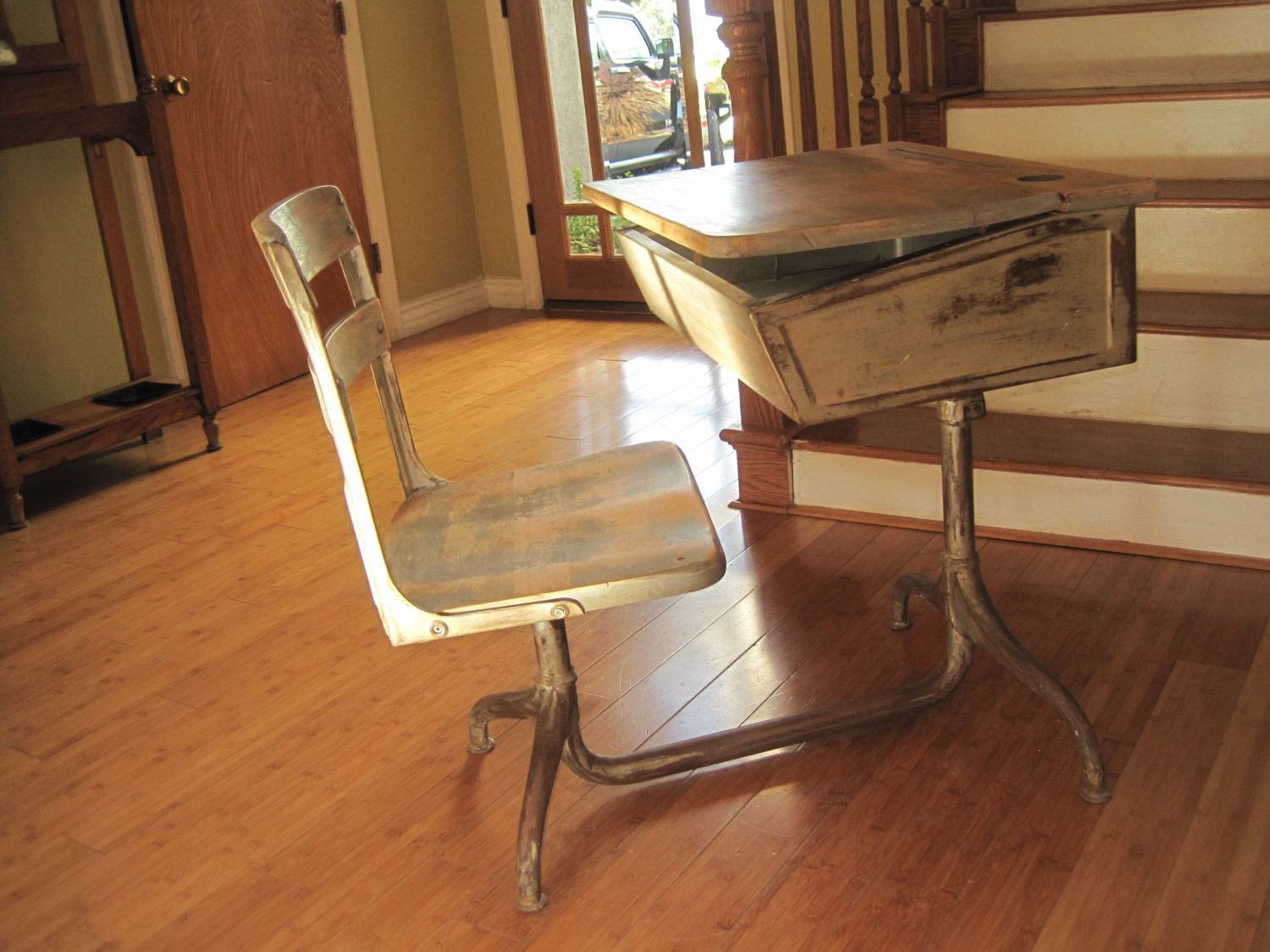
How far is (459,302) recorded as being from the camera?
16.8ft

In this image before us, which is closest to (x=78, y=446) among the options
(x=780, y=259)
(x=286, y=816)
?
(x=286, y=816)

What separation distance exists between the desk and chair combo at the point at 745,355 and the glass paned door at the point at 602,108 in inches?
107

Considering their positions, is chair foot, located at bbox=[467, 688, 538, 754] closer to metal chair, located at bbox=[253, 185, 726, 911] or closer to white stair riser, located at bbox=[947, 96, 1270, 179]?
metal chair, located at bbox=[253, 185, 726, 911]

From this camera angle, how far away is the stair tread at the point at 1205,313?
2309mm

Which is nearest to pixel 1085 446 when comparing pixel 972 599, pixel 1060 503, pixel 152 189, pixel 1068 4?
pixel 1060 503

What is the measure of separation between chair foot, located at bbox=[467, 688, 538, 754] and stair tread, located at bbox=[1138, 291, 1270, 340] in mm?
1413

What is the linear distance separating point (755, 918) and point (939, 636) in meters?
0.79

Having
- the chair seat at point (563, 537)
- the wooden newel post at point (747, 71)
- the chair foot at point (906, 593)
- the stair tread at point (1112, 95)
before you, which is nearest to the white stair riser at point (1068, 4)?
the stair tread at point (1112, 95)

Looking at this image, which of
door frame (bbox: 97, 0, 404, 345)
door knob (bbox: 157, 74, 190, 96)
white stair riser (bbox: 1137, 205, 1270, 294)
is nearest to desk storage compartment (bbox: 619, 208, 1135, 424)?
white stair riser (bbox: 1137, 205, 1270, 294)

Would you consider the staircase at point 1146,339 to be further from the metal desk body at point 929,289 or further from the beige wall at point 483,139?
the beige wall at point 483,139

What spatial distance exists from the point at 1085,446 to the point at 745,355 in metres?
1.12

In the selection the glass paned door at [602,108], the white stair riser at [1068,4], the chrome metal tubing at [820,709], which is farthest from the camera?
the glass paned door at [602,108]

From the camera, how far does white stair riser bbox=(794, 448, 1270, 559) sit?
2223 millimetres

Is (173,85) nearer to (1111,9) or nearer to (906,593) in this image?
(1111,9)
